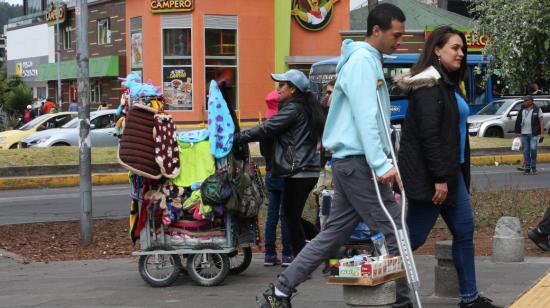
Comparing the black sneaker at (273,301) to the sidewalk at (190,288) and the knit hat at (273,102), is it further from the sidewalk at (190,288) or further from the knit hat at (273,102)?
the knit hat at (273,102)

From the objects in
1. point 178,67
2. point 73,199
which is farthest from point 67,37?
point 73,199

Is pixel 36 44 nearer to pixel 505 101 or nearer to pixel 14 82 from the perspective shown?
pixel 14 82

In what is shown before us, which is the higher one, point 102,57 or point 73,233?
point 102,57

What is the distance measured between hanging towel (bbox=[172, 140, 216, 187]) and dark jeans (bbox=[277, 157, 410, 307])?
197 centimetres

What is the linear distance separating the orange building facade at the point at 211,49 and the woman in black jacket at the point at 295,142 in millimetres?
29349

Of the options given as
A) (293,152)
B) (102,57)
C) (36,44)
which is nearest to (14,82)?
(102,57)

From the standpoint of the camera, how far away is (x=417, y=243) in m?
6.31

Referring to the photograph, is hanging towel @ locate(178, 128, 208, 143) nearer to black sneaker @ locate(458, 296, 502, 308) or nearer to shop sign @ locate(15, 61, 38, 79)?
black sneaker @ locate(458, 296, 502, 308)

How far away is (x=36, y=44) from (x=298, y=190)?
60441 millimetres

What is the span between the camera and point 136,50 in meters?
39.9

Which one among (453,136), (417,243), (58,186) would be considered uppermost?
(453,136)

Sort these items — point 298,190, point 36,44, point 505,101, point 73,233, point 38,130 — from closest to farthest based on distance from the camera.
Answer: point 298,190, point 73,233, point 38,130, point 505,101, point 36,44

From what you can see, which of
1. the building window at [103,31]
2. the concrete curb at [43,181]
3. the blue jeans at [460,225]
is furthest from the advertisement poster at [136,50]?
the blue jeans at [460,225]

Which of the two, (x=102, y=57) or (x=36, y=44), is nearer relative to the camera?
(x=102, y=57)
